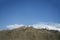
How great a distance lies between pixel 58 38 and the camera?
22.4 meters

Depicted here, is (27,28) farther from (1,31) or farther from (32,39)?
(1,31)

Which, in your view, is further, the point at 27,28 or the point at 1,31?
the point at 27,28

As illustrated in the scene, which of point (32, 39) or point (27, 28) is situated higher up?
point (27, 28)

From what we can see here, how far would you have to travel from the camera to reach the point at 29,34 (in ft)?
70.8

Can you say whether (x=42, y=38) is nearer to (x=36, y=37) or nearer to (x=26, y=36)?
(x=36, y=37)

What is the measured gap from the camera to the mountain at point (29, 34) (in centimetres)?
2107

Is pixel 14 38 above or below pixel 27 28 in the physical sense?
below

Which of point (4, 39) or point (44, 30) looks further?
point (44, 30)

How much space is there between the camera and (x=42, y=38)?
21.8 m

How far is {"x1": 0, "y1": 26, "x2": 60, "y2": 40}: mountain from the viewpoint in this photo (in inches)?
829

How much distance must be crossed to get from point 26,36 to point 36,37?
73.8 inches

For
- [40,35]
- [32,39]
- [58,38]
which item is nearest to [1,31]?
[32,39]

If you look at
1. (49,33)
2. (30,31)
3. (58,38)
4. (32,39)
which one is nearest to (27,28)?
(30,31)

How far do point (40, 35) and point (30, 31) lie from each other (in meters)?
1.99
